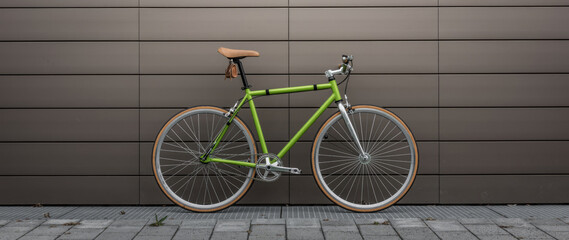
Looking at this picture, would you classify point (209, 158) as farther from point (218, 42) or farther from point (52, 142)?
point (52, 142)

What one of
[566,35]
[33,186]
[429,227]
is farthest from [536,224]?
[33,186]

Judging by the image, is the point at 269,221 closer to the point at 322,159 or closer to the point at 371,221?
the point at 371,221

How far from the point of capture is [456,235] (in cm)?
319

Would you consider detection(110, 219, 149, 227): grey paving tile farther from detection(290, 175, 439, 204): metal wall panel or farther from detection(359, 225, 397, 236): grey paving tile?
detection(359, 225, 397, 236): grey paving tile

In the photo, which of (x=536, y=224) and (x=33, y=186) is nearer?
(x=536, y=224)

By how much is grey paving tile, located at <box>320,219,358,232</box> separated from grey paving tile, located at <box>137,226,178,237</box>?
97 centimetres

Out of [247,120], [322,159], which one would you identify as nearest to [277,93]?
[247,120]

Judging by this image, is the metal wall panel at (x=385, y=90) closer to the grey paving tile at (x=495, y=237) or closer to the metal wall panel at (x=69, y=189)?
the grey paving tile at (x=495, y=237)

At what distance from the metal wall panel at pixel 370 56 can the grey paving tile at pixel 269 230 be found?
1.35 meters

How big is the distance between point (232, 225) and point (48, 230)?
3.84ft

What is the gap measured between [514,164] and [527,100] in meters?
0.52

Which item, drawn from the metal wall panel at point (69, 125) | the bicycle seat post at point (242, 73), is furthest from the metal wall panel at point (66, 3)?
the bicycle seat post at point (242, 73)

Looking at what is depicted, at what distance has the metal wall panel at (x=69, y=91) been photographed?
4.17 metres

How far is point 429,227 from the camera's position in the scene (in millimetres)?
3395
